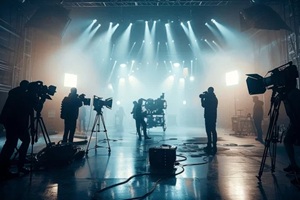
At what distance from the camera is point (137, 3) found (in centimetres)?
1048

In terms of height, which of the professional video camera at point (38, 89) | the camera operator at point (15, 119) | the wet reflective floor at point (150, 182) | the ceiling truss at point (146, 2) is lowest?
the wet reflective floor at point (150, 182)

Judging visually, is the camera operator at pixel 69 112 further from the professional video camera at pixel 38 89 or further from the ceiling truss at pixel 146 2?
the ceiling truss at pixel 146 2

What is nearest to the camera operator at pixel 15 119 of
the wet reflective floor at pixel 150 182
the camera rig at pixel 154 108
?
the wet reflective floor at pixel 150 182

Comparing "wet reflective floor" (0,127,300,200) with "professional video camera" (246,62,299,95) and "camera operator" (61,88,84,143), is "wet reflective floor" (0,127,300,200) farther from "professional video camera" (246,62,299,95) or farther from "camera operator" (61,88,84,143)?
"camera operator" (61,88,84,143)

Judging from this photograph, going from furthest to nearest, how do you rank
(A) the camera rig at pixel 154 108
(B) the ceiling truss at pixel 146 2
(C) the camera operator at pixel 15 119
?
(A) the camera rig at pixel 154 108, (B) the ceiling truss at pixel 146 2, (C) the camera operator at pixel 15 119

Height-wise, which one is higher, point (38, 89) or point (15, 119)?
point (38, 89)

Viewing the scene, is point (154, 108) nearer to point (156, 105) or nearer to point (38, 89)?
point (156, 105)

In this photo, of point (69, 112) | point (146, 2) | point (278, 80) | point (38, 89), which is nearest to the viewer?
point (278, 80)

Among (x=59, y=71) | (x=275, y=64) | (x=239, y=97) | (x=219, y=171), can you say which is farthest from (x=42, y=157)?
(x=239, y=97)

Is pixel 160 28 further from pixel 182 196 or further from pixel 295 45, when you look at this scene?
pixel 182 196

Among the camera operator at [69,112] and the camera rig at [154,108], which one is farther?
the camera rig at [154,108]

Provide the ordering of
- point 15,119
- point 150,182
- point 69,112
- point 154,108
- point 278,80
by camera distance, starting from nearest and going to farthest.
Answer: point 150,182, point 278,80, point 15,119, point 69,112, point 154,108

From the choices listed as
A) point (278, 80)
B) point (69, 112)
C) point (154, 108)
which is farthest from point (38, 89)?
point (154, 108)

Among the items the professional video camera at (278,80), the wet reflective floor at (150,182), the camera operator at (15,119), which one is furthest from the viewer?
the camera operator at (15,119)
